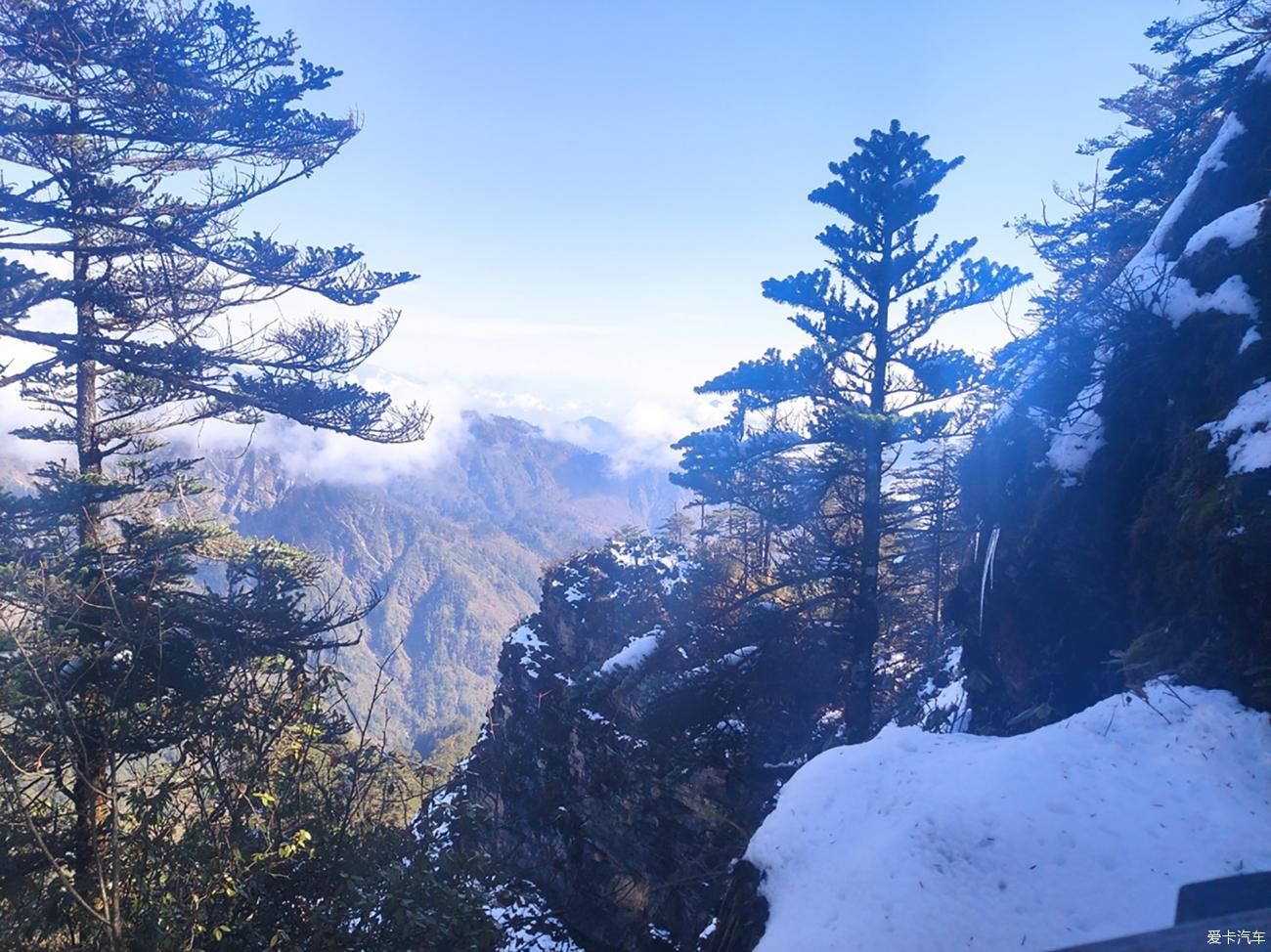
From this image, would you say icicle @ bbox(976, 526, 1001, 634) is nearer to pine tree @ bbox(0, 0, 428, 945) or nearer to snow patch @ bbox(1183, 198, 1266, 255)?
snow patch @ bbox(1183, 198, 1266, 255)

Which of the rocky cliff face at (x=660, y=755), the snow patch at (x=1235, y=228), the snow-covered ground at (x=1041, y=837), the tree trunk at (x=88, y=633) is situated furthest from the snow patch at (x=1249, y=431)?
the tree trunk at (x=88, y=633)

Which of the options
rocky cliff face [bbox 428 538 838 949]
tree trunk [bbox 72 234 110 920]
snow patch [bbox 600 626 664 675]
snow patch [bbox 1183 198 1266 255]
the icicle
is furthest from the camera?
snow patch [bbox 600 626 664 675]

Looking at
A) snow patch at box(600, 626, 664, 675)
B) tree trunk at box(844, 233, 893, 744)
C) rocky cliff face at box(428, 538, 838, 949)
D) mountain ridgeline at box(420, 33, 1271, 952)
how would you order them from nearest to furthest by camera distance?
mountain ridgeline at box(420, 33, 1271, 952) → tree trunk at box(844, 233, 893, 744) → rocky cliff face at box(428, 538, 838, 949) → snow patch at box(600, 626, 664, 675)

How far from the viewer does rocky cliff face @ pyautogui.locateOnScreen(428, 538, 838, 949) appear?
48.6 ft

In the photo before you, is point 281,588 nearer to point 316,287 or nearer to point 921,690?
point 316,287

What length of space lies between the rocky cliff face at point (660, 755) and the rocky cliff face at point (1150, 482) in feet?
18.9

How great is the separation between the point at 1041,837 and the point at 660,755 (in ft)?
36.7

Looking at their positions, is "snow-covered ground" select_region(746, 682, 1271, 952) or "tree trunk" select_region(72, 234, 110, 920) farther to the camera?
"tree trunk" select_region(72, 234, 110, 920)

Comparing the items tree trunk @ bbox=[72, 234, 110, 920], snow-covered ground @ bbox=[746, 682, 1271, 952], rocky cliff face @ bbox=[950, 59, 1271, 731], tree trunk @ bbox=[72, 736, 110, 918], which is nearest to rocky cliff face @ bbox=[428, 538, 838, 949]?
rocky cliff face @ bbox=[950, 59, 1271, 731]

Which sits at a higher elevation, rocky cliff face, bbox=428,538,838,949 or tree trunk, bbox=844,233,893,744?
tree trunk, bbox=844,233,893,744

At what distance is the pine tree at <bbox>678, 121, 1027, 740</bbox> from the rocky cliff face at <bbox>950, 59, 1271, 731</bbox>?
2.08 m

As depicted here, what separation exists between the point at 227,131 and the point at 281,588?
6750mm

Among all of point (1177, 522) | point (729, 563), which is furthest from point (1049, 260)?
point (1177, 522)

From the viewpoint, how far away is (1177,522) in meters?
7.37
